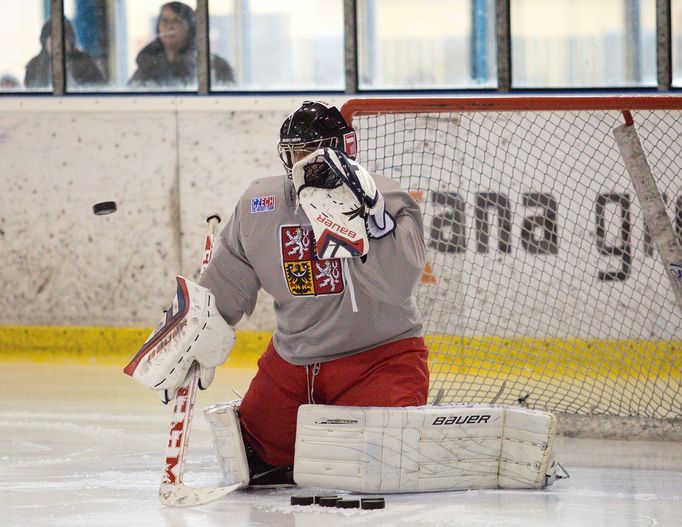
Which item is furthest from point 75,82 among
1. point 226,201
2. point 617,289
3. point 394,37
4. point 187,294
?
point 187,294

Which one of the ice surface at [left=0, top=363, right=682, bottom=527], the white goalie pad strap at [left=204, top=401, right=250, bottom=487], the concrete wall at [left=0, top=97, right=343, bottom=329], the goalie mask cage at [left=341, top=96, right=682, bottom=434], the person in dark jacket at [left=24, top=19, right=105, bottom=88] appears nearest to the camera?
the ice surface at [left=0, top=363, right=682, bottom=527]

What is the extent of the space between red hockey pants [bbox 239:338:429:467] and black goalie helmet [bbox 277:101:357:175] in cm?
52

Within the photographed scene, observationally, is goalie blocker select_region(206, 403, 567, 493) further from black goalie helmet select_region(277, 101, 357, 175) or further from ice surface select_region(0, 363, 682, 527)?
black goalie helmet select_region(277, 101, 357, 175)

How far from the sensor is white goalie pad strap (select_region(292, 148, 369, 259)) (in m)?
3.33

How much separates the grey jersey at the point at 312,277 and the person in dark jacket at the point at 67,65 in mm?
3407

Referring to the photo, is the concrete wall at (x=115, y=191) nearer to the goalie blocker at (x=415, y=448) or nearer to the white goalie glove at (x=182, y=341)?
the white goalie glove at (x=182, y=341)

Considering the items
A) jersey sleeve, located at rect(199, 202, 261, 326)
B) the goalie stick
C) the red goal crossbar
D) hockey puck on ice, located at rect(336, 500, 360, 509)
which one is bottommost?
hockey puck on ice, located at rect(336, 500, 360, 509)

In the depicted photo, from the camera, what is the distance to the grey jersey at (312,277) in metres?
3.50

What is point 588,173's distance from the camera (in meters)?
5.78

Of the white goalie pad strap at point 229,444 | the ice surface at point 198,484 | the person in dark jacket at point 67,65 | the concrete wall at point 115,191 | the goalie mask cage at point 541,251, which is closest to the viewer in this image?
the ice surface at point 198,484

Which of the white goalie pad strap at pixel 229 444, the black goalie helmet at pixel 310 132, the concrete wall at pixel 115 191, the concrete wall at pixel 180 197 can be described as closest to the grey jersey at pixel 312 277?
the black goalie helmet at pixel 310 132

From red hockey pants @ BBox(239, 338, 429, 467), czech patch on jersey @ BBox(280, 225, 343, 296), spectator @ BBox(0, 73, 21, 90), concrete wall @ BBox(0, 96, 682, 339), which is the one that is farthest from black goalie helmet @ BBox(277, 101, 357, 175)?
spectator @ BBox(0, 73, 21, 90)

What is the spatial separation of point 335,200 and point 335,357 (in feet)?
1.60

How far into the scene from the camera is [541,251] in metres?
5.80
